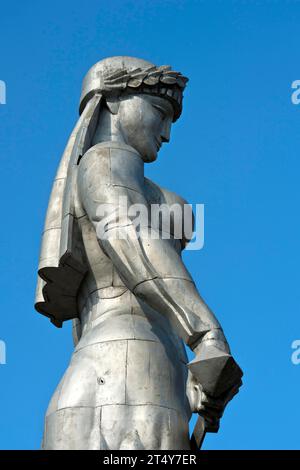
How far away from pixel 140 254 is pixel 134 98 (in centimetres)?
240

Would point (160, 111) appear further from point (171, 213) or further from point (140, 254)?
point (140, 254)

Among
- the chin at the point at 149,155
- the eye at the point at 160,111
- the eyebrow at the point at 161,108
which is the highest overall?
the eyebrow at the point at 161,108

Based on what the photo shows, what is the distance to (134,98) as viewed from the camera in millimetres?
13195

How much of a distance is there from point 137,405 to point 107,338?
2.38 feet

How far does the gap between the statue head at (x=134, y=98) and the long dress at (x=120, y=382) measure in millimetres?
1221

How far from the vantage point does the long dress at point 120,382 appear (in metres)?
11.1

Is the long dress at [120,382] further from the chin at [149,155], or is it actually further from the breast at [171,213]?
the chin at [149,155]

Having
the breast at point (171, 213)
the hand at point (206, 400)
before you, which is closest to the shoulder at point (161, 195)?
the breast at point (171, 213)

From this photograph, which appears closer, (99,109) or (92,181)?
(92,181)

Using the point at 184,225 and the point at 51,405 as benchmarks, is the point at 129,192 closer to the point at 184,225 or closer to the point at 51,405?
the point at 184,225

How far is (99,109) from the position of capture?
13.1 meters

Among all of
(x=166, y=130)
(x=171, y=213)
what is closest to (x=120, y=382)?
(x=171, y=213)
